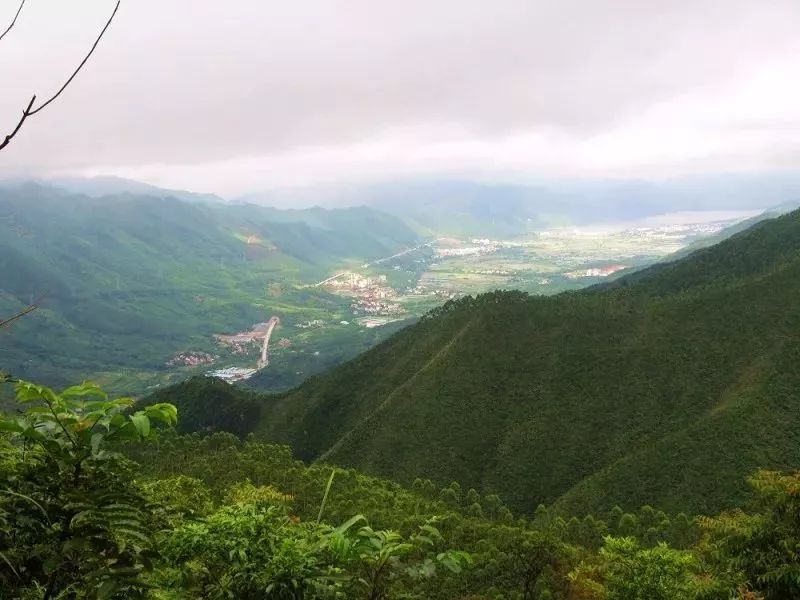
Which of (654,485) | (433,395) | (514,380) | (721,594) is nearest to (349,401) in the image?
(433,395)

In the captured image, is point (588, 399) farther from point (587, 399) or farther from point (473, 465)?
point (473, 465)

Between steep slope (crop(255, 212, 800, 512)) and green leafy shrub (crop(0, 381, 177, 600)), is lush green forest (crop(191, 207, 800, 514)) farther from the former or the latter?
green leafy shrub (crop(0, 381, 177, 600))

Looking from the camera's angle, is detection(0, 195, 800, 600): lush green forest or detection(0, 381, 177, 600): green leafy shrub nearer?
detection(0, 381, 177, 600): green leafy shrub

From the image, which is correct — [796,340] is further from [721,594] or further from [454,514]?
[721,594]

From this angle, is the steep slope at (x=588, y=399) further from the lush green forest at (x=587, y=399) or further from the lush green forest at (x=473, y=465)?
the lush green forest at (x=473, y=465)

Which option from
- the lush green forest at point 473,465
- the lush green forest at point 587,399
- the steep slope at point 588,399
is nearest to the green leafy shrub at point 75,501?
the lush green forest at point 473,465

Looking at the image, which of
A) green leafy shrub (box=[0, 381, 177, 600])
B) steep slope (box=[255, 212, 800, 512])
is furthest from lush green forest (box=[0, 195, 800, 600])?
steep slope (box=[255, 212, 800, 512])
